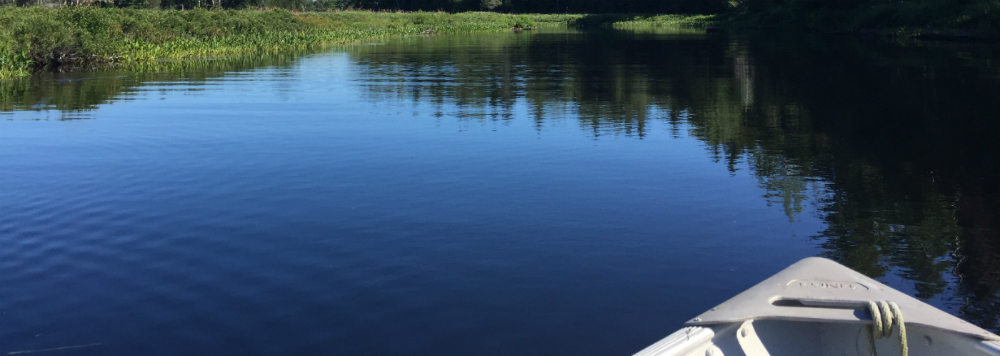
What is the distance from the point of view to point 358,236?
7867mm

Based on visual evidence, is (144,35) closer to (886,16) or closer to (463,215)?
(463,215)

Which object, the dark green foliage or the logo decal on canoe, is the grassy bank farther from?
the dark green foliage

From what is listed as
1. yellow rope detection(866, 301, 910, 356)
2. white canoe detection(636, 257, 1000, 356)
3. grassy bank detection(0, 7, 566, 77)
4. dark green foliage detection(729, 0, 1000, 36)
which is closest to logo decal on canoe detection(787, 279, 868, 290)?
white canoe detection(636, 257, 1000, 356)

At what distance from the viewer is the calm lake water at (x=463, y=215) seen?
5926 millimetres

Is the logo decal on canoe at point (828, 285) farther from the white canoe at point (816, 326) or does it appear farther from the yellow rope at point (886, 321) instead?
the yellow rope at point (886, 321)

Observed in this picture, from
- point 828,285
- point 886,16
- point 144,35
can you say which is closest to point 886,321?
point 828,285

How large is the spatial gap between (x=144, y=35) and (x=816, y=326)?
32.7 meters

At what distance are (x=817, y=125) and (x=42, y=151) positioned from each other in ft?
40.9

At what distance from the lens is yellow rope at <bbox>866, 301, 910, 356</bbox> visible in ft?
13.0

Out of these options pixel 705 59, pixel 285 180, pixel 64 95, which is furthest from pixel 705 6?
pixel 285 180

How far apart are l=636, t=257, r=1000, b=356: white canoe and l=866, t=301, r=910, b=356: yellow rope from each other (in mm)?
23

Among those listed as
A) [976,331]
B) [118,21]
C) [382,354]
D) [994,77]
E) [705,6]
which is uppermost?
[705,6]

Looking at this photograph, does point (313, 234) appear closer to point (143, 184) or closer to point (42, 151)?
point (143, 184)

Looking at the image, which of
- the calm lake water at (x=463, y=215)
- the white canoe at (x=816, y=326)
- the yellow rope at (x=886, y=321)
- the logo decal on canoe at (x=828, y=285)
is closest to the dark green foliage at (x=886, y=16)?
the calm lake water at (x=463, y=215)
